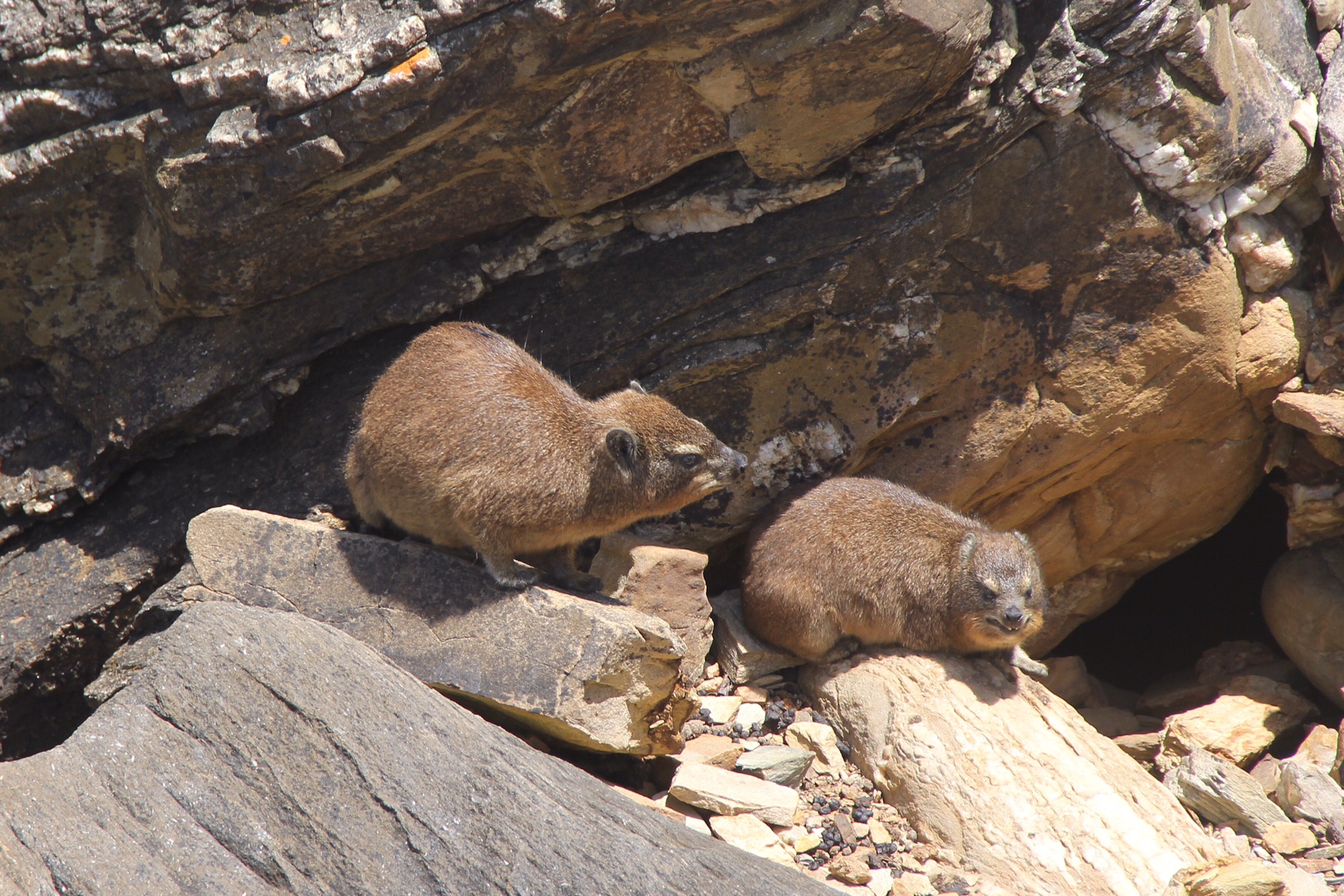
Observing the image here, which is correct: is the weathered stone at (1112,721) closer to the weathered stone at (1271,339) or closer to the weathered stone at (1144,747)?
the weathered stone at (1144,747)

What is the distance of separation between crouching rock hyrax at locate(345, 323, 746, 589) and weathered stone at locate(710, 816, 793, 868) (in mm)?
1836

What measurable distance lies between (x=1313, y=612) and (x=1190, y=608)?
2103 mm

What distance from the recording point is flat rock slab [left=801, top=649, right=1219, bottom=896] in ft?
18.6

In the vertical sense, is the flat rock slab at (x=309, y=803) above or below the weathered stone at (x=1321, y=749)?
above

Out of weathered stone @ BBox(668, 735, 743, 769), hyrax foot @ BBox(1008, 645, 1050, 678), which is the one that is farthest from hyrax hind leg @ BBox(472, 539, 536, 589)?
hyrax foot @ BBox(1008, 645, 1050, 678)

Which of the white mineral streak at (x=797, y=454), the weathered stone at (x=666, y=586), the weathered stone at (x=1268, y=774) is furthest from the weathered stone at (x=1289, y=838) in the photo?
the weathered stone at (x=666, y=586)

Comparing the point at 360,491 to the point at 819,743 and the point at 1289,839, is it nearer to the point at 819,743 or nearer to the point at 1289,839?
the point at 819,743

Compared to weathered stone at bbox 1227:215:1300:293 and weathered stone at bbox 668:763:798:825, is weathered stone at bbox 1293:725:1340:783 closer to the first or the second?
weathered stone at bbox 1227:215:1300:293

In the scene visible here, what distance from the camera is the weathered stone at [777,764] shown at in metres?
6.03

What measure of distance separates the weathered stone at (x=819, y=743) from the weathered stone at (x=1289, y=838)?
109 inches

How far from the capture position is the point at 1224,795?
6406 millimetres

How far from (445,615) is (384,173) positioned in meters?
2.64

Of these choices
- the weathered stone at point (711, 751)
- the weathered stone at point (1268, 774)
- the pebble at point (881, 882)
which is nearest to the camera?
the pebble at point (881, 882)

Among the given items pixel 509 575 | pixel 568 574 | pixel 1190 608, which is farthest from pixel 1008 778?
pixel 1190 608
